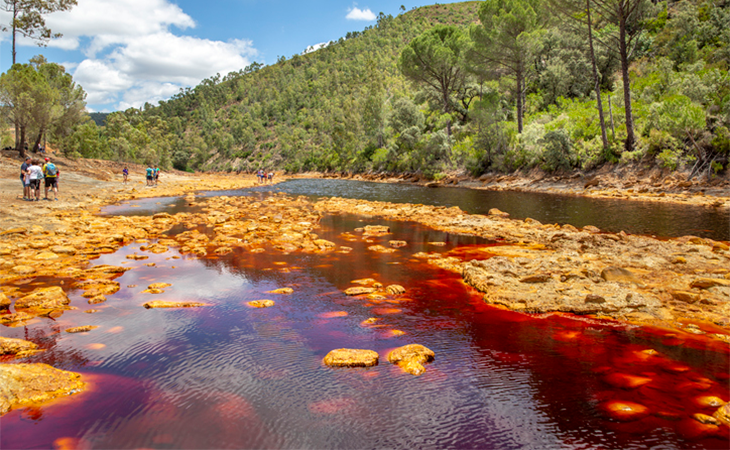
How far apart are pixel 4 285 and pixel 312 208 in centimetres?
1954

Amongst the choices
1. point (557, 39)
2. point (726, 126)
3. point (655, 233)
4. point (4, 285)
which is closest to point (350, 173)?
point (557, 39)

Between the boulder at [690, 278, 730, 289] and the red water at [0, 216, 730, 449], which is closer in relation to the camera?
the red water at [0, 216, 730, 449]

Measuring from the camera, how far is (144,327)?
25.1ft

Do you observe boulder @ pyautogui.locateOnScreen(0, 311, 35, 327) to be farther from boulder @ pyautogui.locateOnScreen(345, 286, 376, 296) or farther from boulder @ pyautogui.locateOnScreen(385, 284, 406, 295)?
boulder @ pyautogui.locateOnScreen(385, 284, 406, 295)

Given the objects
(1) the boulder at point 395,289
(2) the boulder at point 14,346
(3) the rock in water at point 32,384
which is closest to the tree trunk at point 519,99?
(1) the boulder at point 395,289

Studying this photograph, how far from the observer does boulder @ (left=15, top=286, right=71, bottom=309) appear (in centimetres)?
820

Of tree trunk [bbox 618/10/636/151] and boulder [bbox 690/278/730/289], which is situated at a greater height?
tree trunk [bbox 618/10/636/151]

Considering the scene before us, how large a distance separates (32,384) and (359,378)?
4.52 meters

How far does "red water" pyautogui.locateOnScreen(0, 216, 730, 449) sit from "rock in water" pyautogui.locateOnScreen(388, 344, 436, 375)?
165 mm

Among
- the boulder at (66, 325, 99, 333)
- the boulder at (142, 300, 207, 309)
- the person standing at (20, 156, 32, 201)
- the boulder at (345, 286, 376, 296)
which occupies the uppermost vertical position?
the person standing at (20, 156, 32, 201)

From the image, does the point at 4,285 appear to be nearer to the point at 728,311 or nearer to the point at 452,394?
the point at 452,394

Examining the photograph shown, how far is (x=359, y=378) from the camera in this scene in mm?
5969

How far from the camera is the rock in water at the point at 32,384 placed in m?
5.05

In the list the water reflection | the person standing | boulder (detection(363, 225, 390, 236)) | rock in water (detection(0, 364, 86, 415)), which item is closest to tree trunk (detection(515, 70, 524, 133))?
the water reflection
